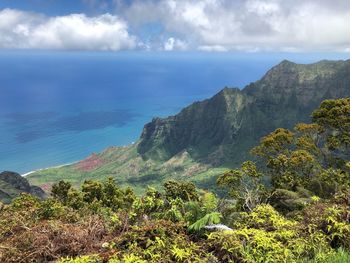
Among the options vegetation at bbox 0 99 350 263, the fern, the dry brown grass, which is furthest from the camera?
the fern

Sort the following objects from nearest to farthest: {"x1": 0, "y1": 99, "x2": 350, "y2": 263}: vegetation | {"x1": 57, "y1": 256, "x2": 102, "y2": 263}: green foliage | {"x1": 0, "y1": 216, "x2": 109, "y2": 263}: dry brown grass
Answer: {"x1": 57, "y1": 256, "x2": 102, "y2": 263}: green foliage → {"x1": 0, "y1": 99, "x2": 350, "y2": 263}: vegetation → {"x1": 0, "y1": 216, "x2": 109, "y2": 263}: dry brown grass

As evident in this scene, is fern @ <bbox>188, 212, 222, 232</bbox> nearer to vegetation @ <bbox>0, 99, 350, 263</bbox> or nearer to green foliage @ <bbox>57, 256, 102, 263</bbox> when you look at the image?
vegetation @ <bbox>0, 99, 350, 263</bbox>

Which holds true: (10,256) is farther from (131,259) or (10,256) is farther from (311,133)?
(311,133)

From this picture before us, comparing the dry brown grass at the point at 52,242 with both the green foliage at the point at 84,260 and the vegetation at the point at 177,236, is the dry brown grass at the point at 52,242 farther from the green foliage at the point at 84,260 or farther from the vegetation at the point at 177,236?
the green foliage at the point at 84,260

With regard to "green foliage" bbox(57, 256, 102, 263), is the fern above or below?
above

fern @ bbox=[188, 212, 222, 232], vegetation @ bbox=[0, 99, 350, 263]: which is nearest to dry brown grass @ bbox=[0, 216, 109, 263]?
vegetation @ bbox=[0, 99, 350, 263]

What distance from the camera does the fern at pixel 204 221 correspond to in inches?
318

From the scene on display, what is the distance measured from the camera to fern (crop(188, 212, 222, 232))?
8078mm

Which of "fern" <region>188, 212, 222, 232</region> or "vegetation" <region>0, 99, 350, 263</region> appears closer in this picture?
"vegetation" <region>0, 99, 350, 263</region>

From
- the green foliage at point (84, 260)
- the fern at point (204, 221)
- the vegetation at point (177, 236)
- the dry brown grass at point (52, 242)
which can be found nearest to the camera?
the green foliage at point (84, 260)

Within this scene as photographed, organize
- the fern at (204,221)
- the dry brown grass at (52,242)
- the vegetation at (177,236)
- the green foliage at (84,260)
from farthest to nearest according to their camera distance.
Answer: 1. the fern at (204,221)
2. the dry brown grass at (52,242)
3. the vegetation at (177,236)
4. the green foliage at (84,260)

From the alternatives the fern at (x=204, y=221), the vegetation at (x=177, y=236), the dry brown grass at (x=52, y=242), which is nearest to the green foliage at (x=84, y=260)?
the vegetation at (x=177, y=236)

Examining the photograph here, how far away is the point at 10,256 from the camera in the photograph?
24.8 feet

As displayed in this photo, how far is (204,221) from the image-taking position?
26.8ft
